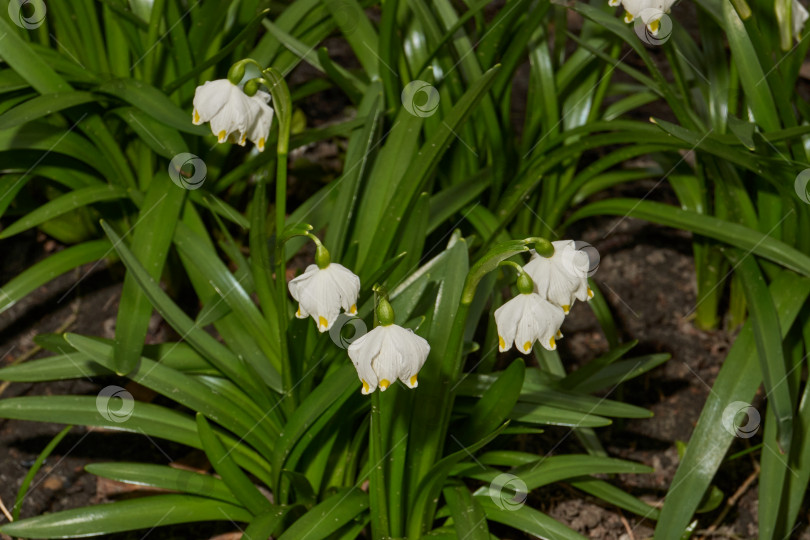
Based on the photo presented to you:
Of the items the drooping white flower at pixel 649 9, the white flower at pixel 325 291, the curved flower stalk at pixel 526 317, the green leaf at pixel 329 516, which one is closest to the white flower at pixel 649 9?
the drooping white flower at pixel 649 9

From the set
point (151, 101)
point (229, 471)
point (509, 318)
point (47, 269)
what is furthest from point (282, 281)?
point (47, 269)

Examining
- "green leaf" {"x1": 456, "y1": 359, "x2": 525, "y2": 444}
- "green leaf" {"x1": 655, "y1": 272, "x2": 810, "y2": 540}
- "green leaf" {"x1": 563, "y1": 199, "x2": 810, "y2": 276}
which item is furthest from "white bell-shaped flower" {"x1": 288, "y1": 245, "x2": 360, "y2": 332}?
"green leaf" {"x1": 563, "y1": 199, "x2": 810, "y2": 276}

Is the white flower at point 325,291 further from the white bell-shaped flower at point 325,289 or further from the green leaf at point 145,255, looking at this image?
the green leaf at point 145,255

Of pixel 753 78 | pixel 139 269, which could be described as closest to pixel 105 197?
pixel 139 269

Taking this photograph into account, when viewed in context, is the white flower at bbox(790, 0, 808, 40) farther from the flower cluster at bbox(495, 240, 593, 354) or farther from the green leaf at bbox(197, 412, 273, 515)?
the green leaf at bbox(197, 412, 273, 515)

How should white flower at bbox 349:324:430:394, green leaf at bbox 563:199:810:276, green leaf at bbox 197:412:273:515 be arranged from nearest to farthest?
white flower at bbox 349:324:430:394 < green leaf at bbox 197:412:273:515 < green leaf at bbox 563:199:810:276

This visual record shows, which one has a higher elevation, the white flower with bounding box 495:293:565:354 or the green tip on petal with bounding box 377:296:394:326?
the green tip on petal with bounding box 377:296:394:326

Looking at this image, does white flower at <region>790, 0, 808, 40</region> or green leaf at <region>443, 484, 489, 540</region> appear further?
white flower at <region>790, 0, 808, 40</region>
